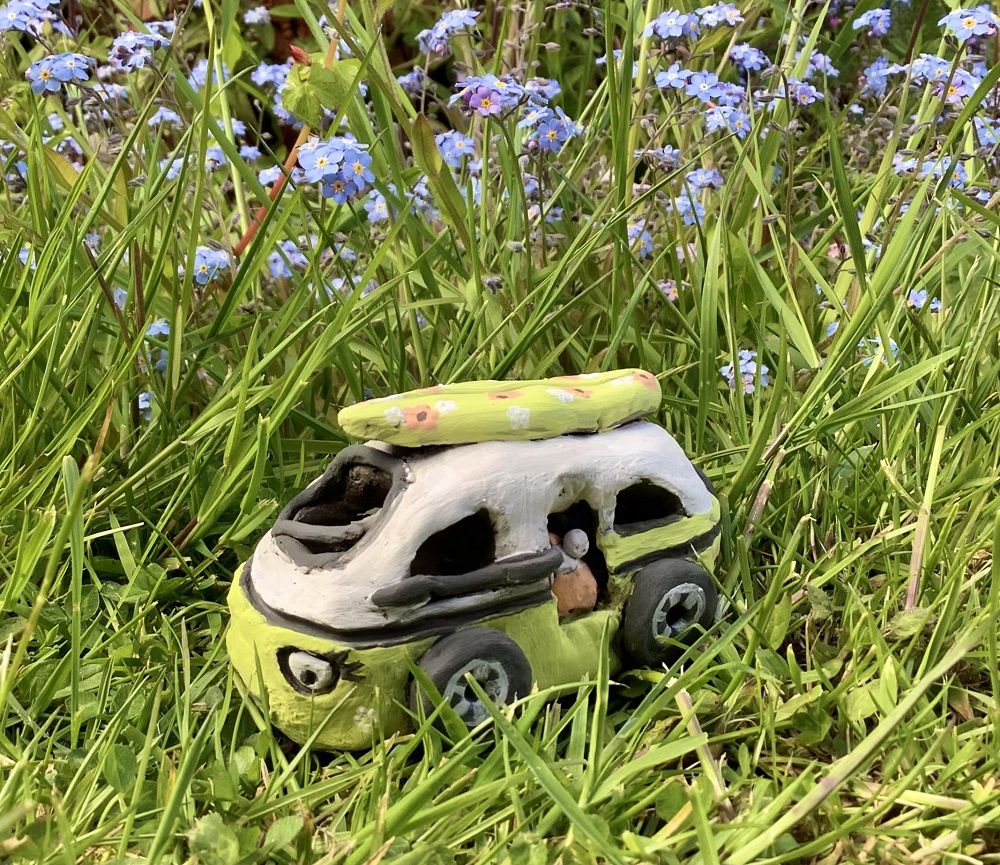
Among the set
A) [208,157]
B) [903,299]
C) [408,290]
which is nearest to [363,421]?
[408,290]

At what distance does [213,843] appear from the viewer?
1.05 metres

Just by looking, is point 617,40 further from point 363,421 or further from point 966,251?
point 363,421

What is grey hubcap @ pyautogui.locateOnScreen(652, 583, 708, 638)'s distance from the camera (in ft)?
4.33

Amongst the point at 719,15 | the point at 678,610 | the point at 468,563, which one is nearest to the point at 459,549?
the point at 468,563

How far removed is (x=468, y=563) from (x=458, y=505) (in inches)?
4.5

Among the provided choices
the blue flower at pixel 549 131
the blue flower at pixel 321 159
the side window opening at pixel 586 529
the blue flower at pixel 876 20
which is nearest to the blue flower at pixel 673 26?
the blue flower at pixel 549 131

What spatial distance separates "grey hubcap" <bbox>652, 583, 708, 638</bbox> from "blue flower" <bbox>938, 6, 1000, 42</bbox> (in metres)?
1.03

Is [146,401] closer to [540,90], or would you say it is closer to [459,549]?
[459,549]

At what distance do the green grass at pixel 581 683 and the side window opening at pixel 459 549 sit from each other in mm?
176

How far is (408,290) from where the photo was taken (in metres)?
1.89

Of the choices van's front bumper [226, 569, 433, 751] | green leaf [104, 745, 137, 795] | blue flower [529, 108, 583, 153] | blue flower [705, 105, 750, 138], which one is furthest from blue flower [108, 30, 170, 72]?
green leaf [104, 745, 137, 795]

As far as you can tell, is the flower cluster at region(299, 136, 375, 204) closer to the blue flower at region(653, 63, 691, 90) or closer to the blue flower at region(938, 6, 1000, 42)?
the blue flower at region(653, 63, 691, 90)

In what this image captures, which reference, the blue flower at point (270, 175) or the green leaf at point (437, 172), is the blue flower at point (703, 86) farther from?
the blue flower at point (270, 175)

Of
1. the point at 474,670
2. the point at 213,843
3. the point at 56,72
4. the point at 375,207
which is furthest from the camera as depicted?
the point at 375,207
